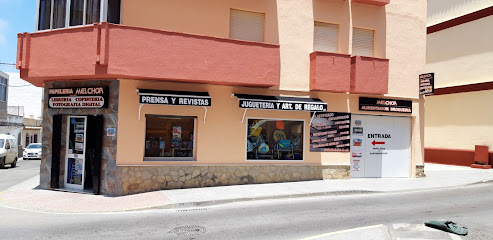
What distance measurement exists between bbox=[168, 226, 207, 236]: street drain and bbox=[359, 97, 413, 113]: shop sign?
31.9 feet

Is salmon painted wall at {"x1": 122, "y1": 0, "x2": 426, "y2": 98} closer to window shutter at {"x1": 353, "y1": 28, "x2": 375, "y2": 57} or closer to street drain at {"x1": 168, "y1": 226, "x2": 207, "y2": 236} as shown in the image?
window shutter at {"x1": 353, "y1": 28, "x2": 375, "y2": 57}

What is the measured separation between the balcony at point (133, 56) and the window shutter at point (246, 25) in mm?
832

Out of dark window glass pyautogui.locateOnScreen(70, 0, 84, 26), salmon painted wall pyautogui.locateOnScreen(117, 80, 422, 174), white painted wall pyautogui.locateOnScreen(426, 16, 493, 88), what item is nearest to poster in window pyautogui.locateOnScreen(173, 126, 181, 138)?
salmon painted wall pyautogui.locateOnScreen(117, 80, 422, 174)

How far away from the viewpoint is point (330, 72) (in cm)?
1465

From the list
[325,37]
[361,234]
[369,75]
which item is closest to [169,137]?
[325,37]

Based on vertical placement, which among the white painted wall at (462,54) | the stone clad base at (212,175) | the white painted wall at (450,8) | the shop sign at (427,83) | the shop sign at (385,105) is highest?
the white painted wall at (450,8)

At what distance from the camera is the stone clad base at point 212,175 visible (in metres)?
12.4

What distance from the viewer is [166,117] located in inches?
515

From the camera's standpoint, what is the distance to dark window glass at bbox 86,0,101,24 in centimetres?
1241

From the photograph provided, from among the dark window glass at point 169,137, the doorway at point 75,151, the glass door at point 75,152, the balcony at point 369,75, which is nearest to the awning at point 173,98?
the dark window glass at point 169,137

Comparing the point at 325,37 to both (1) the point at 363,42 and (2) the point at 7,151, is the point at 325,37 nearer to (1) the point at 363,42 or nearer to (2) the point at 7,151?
(1) the point at 363,42

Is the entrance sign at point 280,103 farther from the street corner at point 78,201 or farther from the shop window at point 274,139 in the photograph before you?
the street corner at point 78,201

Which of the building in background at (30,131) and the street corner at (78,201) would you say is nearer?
the street corner at (78,201)

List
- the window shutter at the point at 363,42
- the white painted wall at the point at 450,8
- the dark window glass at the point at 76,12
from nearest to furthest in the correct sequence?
1. the dark window glass at the point at 76,12
2. the window shutter at the point at 363,42
3. the white painted wall at the point at 450,8
